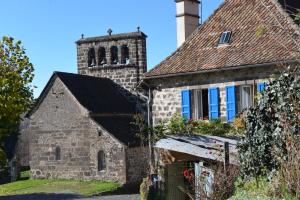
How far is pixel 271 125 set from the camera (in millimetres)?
9641

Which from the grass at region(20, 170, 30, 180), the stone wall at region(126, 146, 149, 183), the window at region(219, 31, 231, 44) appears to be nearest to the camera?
the window at region(219, 31, 231, 44)

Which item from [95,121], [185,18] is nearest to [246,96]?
[185,18]

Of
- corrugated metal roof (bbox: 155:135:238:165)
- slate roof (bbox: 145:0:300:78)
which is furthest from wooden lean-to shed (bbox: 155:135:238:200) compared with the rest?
slate roof (bbox: 145:0:300:78)

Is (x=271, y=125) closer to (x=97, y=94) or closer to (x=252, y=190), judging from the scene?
(x=252, y=190)

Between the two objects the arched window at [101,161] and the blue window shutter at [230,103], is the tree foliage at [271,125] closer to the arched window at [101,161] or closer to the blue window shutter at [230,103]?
the blue window shutter at [230,103]

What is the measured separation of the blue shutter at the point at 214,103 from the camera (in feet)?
61.8

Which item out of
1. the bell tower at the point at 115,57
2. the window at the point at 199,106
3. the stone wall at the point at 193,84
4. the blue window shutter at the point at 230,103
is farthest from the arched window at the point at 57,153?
the blue window shutter at the point at 230,103

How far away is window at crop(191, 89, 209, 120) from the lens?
19500 millimetres

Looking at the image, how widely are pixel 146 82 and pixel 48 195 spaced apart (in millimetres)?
6982

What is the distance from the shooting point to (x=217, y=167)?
443 inches

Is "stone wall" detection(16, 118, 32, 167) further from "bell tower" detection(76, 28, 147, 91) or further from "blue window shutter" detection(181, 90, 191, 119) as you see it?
"blue window shutter" detection(181, 90, 191, 119)

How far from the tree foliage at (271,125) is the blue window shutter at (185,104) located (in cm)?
921

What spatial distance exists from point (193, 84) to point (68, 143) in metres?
12.7

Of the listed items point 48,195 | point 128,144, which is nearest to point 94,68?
point 128,144
